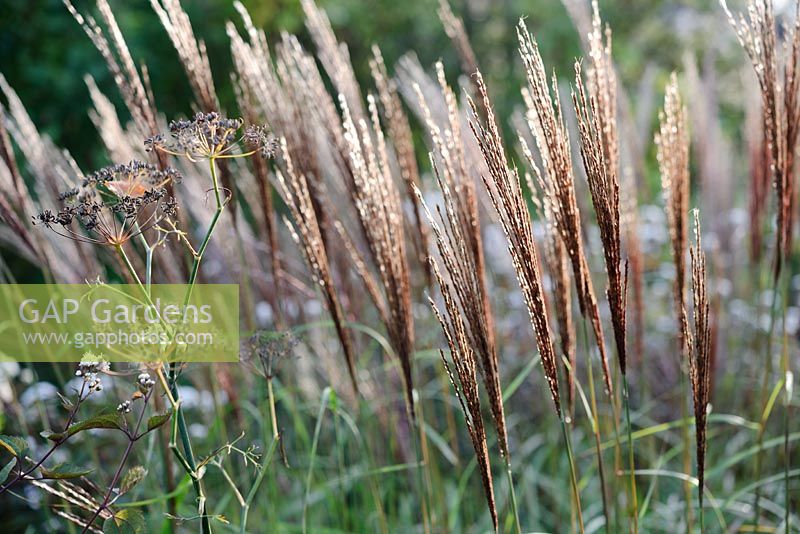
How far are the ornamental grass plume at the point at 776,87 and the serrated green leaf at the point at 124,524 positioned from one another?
4.19ft

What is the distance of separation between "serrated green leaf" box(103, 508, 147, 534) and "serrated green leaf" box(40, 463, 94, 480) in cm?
8

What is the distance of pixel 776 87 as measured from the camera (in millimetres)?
1438

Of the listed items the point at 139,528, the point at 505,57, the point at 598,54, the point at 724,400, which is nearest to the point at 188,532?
the point at 139,528

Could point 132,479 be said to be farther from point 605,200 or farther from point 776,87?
point 776,87

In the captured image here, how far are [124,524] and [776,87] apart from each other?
1329 mm

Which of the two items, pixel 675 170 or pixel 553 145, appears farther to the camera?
pixel 675 170

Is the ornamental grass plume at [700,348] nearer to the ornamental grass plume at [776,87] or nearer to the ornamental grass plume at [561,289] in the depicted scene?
the ornamental grass plume at [561,289]

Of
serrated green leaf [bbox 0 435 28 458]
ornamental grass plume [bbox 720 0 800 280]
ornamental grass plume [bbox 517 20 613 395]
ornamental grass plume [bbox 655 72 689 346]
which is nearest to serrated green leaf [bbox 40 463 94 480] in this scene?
serrated green leaf [bbox 0 435 28 458]

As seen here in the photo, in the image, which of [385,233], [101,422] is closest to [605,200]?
[385,233]

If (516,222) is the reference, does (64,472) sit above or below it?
below

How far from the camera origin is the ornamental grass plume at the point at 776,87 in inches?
55.5

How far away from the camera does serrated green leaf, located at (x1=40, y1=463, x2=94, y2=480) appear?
3.29 feet

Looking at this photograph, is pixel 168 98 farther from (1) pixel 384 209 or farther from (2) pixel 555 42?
(1) pixel 384 209

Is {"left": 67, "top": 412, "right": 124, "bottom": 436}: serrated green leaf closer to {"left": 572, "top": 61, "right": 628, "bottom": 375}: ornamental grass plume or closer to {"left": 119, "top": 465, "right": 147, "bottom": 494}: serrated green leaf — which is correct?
{"left": 119, "top": 465, "right": 147, "bottom": 494}: serrated green leaf
